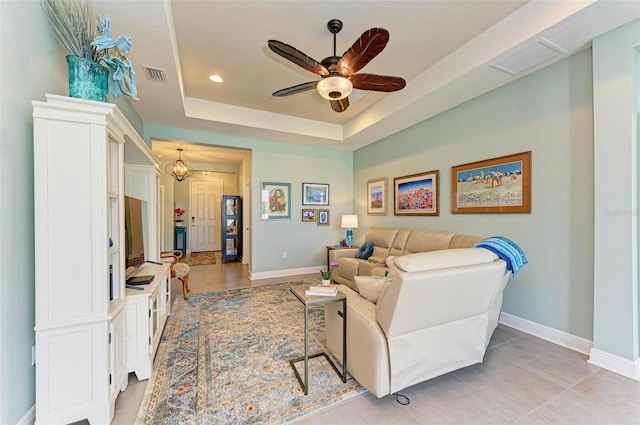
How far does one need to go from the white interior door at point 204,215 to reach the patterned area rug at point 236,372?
551 cm

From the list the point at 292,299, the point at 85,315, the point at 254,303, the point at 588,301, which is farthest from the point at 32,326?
the point at 588,301

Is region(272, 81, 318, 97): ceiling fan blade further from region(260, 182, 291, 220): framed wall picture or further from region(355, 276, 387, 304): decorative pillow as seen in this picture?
region(260, 182, 291, 220): framed wall picture

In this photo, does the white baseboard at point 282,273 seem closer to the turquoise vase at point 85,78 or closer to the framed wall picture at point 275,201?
the framed wall picture at point 275,201

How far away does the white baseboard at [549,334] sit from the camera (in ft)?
7.31

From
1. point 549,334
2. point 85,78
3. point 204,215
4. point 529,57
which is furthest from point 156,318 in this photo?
point 204,215

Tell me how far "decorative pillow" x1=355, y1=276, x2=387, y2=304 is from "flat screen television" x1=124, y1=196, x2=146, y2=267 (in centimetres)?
188

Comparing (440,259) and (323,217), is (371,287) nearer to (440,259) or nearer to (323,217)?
(440,259)

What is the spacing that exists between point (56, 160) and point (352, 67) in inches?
83.0

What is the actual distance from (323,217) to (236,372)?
383 centimetres

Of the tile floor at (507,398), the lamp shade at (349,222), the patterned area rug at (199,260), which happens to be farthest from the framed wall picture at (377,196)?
the patterned area rug at (199,260)

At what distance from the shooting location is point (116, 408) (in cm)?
160

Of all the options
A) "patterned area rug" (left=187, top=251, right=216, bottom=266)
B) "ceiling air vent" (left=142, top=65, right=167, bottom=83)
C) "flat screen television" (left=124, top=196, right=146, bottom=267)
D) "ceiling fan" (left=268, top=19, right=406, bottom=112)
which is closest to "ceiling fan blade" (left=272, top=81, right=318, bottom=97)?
"ceiling fan" (left=268, top=19, right=406, bottom=112)

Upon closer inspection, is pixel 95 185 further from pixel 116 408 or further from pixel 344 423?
pixel 344 423

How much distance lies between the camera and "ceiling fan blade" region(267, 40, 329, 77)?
6.28 feet
